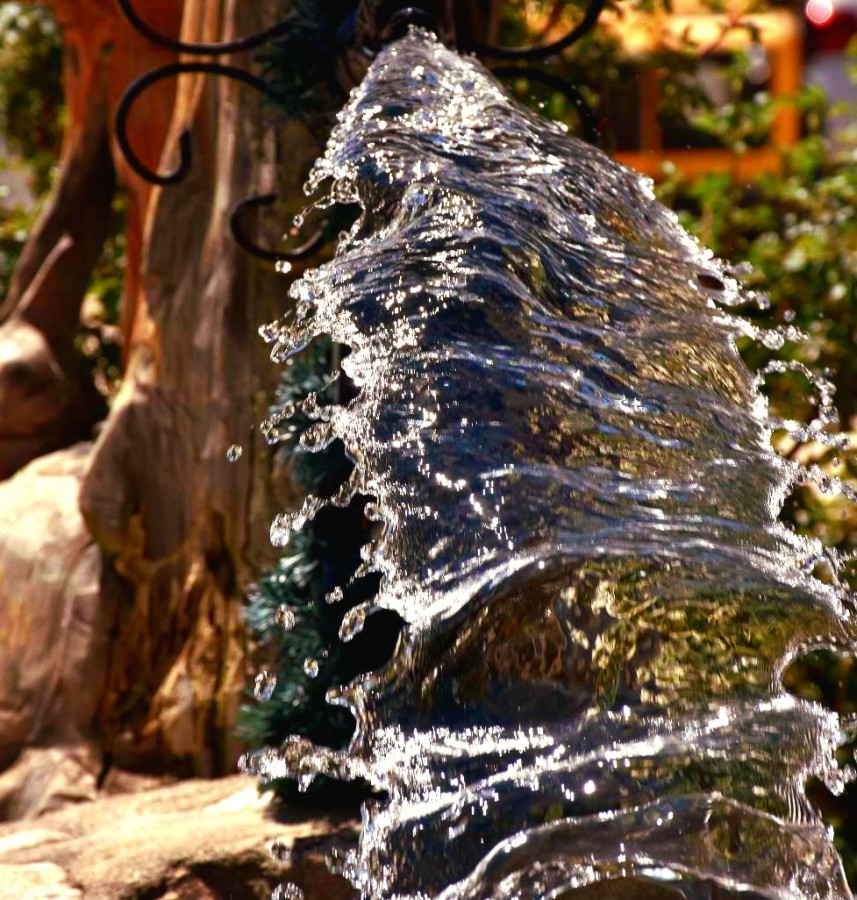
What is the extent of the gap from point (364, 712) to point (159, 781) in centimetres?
177

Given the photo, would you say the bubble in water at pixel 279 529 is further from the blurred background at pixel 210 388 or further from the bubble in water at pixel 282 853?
the bubble in water at pixel 282 853

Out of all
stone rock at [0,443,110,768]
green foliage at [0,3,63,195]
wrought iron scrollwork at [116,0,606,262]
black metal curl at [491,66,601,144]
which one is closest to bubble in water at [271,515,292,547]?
wrought iron scrollwork at [116,0,606,262]

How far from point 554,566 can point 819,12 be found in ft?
40.2

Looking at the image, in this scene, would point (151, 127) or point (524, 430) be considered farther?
point (151, 127)

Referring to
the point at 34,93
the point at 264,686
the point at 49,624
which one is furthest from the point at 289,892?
the point at 34,93

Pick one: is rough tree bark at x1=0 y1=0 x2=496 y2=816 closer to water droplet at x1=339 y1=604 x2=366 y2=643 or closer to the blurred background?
the blurred background

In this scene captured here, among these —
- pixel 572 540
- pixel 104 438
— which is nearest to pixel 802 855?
pixel 572 540

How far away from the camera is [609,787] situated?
1326 millimetres

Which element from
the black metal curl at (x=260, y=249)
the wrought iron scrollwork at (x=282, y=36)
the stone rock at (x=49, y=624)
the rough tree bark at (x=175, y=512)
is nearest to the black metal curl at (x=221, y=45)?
the wrought iron scrollwork at (x=282, y=36)

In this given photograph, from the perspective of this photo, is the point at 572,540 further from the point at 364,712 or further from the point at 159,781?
the point at 159,781

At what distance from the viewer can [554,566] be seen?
1.40 metres

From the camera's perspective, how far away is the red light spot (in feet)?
41.0

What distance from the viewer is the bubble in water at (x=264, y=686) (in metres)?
1.94

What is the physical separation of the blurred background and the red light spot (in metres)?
8.18
